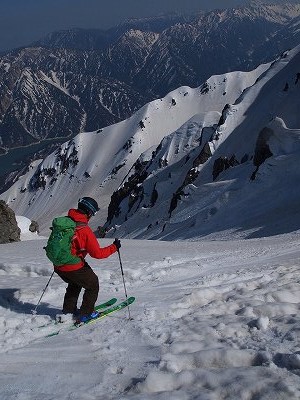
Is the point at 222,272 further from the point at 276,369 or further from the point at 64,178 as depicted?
the point at 64,178

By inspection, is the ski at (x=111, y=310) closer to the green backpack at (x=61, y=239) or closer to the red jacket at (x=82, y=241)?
the red jacket at (x=82, y=241)

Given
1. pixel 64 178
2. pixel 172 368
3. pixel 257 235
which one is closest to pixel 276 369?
pixel 172 368

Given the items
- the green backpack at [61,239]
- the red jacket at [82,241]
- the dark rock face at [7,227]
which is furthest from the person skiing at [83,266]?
the dark rock face at [7,227]

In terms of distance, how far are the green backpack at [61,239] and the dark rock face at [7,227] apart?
22460 millimetres

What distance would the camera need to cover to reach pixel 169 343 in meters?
6.31

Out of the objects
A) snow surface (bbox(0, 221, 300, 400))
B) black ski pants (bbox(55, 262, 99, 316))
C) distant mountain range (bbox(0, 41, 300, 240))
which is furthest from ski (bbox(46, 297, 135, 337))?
distant mountain range (bbox(0, 41, 300, 240))

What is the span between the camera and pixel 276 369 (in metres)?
4.93

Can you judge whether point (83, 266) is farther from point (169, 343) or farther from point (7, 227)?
point (7, 227)

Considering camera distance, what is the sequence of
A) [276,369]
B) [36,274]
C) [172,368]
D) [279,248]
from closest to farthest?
[276,369]
[172,368]
[36,274]
[279,248]

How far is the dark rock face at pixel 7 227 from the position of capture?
2920 centimetres

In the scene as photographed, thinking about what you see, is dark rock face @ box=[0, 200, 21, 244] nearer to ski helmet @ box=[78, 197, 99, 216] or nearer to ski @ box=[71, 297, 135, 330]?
ski @ box=[71, 297, 135, 330]

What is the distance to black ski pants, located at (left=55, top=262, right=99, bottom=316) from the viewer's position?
8.12 m

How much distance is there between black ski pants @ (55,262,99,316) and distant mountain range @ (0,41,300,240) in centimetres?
1772

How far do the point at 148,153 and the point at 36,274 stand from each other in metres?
120
